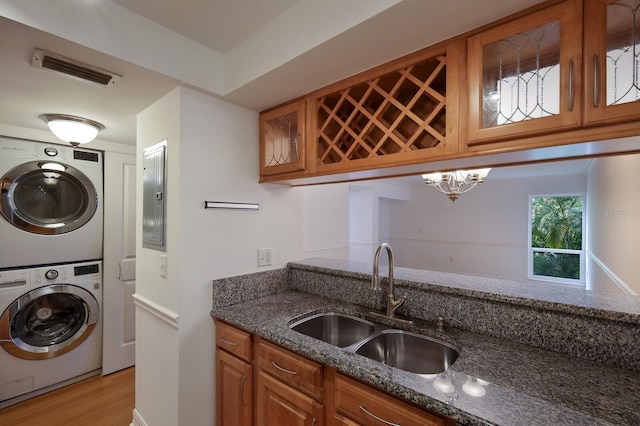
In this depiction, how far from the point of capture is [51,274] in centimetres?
237

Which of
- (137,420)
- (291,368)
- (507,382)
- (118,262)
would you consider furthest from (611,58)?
(118,262)

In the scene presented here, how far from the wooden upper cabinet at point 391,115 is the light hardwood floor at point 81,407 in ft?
7.90

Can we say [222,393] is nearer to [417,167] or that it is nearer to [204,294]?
[204,294]

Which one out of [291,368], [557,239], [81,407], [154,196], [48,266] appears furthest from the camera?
[557,239]

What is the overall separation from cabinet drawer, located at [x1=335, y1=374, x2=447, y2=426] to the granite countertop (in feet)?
0.15

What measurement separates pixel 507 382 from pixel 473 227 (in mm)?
6750

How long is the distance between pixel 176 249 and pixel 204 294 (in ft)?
1.03

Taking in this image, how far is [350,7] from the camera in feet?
3.62

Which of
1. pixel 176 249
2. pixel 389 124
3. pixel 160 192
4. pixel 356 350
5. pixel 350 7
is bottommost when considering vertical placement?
pixel 356 350

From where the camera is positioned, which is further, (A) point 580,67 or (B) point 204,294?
(B) point 204,294

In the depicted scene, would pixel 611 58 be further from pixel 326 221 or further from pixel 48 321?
pixel 48 321

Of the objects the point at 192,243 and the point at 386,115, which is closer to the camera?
the point at 386,115

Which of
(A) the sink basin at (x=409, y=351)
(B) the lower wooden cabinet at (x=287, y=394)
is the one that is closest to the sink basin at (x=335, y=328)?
(A) the sink basin at (x=409, y=351)

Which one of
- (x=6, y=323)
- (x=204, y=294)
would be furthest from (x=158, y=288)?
(x=6, y=323)
